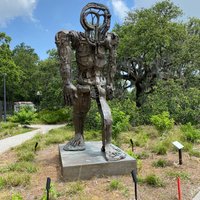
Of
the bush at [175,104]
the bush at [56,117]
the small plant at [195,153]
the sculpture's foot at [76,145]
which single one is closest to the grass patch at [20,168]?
the sculpture's foot at [76,145]

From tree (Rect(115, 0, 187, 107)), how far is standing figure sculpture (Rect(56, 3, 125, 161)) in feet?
37.5

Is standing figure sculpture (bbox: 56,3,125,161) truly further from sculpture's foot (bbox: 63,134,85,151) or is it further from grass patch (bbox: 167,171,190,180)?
grass patch (bbox: 167,171,190,180)

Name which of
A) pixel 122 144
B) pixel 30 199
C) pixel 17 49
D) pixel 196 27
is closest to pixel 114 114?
pixel 122 144

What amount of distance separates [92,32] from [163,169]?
3.13 meters

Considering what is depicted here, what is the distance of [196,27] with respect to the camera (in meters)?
21.6

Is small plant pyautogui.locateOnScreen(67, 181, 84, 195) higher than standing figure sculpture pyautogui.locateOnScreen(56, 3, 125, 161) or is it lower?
lower

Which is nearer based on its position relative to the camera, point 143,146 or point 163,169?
point 163,169

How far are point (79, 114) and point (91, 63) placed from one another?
1.23 metres

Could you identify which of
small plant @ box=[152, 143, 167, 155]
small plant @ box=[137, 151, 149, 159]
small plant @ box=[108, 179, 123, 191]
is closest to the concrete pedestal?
small plant @ box=[108, 179, 123, 191]

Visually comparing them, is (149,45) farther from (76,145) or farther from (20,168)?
(20,168)

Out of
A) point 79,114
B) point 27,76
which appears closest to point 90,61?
point 79,114

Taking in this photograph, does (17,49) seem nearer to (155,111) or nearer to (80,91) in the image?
(155,111)

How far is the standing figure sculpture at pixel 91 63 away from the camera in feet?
18.6

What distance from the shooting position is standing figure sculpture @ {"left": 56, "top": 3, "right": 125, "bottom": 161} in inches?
223
